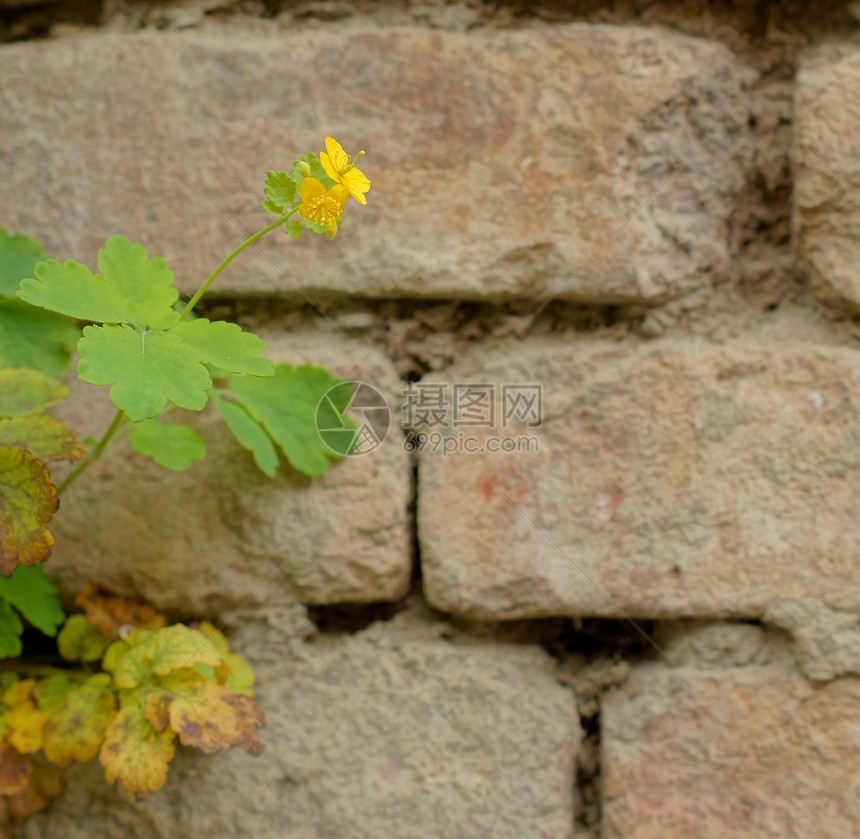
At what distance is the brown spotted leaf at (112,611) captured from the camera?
792mm

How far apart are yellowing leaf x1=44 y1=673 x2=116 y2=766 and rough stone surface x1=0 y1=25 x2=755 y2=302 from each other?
1.53 feet

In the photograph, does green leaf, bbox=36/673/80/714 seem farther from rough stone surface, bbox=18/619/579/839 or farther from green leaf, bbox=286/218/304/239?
green leaf, bbox=286/218/304/239

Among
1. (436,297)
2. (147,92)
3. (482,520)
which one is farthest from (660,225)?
(147,92)

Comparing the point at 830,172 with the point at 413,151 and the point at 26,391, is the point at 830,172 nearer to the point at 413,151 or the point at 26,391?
the point at 413,151

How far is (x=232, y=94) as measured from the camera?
0.86m

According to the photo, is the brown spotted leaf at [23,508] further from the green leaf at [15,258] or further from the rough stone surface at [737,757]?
the rough stone surface at [737,757]

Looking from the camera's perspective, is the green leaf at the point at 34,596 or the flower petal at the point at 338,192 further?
the green leaf at the point at 34,596

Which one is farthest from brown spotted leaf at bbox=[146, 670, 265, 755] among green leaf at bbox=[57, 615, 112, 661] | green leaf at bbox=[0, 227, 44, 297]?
green leaf at bbox=[0, 227, 44, 297]

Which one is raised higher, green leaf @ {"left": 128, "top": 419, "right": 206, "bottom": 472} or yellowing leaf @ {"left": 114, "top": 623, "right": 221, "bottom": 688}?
green leaf @ {"left": 128, "top": 419, "right": 206, "bottom": 472}

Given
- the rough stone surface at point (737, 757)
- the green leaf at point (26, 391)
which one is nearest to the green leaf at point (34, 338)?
the green leaf at point (26, 391)

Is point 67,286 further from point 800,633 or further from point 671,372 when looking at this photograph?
point 800,633

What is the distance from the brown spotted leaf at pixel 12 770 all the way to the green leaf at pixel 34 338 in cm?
39

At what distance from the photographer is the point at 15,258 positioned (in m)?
0.79

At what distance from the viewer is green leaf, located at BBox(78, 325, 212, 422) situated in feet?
1.84
